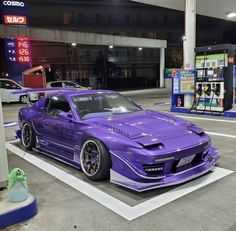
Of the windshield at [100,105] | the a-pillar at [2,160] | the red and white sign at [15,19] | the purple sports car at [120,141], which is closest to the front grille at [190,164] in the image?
the purple sports car at [120,141]

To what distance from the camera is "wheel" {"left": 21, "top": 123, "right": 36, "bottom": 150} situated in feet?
19.9

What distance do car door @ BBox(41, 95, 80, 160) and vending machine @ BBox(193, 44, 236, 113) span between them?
6671mm

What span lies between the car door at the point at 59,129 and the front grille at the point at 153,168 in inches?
55.0

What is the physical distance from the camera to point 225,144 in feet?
20.6

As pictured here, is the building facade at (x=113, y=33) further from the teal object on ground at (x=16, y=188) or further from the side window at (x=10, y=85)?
the teal object on ground at (x=16, y=188)

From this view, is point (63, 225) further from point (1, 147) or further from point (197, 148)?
point (197, 148)

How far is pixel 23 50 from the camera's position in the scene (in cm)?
2227

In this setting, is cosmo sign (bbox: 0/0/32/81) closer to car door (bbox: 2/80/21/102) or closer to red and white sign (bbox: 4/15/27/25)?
red and white sign (bbox: 4/15/27/25)

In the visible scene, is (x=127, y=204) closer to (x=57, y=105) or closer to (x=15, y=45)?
(x=57, y=105)

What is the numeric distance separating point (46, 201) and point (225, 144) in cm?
408

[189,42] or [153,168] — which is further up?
[189,42]

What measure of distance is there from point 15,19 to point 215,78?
1731 cm

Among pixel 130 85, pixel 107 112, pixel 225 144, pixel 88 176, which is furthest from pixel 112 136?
pixel 130 85

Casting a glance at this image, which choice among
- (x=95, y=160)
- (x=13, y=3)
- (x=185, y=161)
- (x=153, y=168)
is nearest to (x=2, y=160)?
(x=95, y=160)
